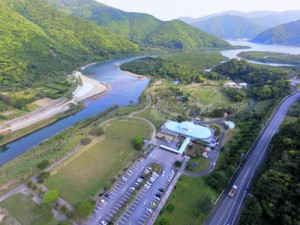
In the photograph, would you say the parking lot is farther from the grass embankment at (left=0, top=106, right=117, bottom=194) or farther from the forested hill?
the forested hill

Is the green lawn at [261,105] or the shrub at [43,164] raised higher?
the green lawn at [261,105]

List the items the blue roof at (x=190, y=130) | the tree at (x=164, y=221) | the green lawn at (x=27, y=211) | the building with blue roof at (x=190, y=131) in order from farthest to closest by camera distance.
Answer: the blue roof at (x=190, y=130) < the building with blue roof at (x=190, y=131) < the green lawn at (x=27, y=211) < the tree at (x=164, y=221)

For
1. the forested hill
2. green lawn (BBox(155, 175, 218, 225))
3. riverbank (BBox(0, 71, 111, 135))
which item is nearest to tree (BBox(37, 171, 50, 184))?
green lawn (BBox(155, 175, 218, 225))

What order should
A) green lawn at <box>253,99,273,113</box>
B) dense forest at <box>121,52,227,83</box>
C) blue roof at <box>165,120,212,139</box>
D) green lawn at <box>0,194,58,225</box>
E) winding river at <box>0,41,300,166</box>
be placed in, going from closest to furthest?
green lawn at <box>0,194,58,225</box>
blue roof at <box>165,120,212,139</box>
winding river at <box>0,41,300,166</box>
green lawn at <box>253,99,273,113</box>
dense forest at <box>121,52,227,83</box>

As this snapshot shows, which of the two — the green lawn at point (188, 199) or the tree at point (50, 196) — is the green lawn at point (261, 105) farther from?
the tree at point (50, 196)

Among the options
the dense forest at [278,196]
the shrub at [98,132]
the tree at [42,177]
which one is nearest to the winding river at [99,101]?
the shrub at [98,132]

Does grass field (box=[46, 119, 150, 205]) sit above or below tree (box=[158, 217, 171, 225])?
below
